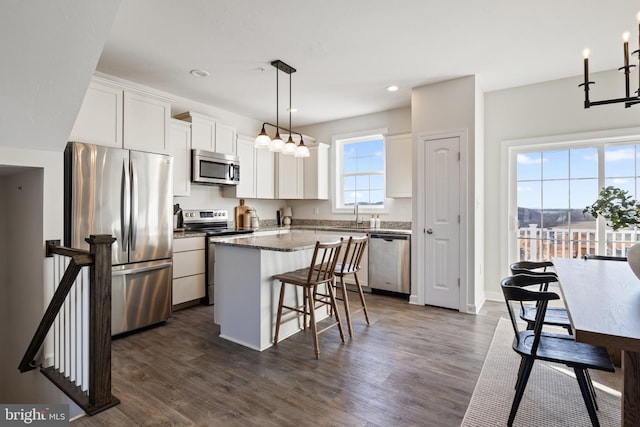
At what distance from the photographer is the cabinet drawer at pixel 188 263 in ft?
12.3

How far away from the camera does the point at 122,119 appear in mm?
3248

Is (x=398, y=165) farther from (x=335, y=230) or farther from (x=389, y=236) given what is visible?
(x=335, y=230)

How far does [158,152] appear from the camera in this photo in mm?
3549

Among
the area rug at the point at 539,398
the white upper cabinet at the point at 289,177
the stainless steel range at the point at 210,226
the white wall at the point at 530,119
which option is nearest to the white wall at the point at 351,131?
the white upper cabinet at the point at 289,177

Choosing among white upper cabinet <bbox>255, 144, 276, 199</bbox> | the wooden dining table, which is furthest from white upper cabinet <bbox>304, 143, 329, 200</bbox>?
the wooden dining table

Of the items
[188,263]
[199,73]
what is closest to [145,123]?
[199,73]

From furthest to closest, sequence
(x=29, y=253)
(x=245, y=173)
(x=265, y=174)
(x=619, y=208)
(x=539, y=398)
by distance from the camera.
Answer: (x=265, y=174) < (x=245, y=173) < (x=29, y=253) < (x=539, y=398) < (x=619, y=208)

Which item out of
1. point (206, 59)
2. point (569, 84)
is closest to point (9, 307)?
point (206, 59)

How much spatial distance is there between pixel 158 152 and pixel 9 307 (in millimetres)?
1909

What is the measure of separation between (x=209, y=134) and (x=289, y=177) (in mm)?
1550

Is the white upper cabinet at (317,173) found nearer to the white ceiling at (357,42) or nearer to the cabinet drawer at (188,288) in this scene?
the white ceiling at (357,42)

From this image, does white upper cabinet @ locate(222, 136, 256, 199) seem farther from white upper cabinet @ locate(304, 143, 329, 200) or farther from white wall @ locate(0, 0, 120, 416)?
white wall @ locate(0, 0, 120, 416)

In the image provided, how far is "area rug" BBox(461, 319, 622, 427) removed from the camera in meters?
1.84

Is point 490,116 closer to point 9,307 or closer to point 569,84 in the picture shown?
point 569,84
